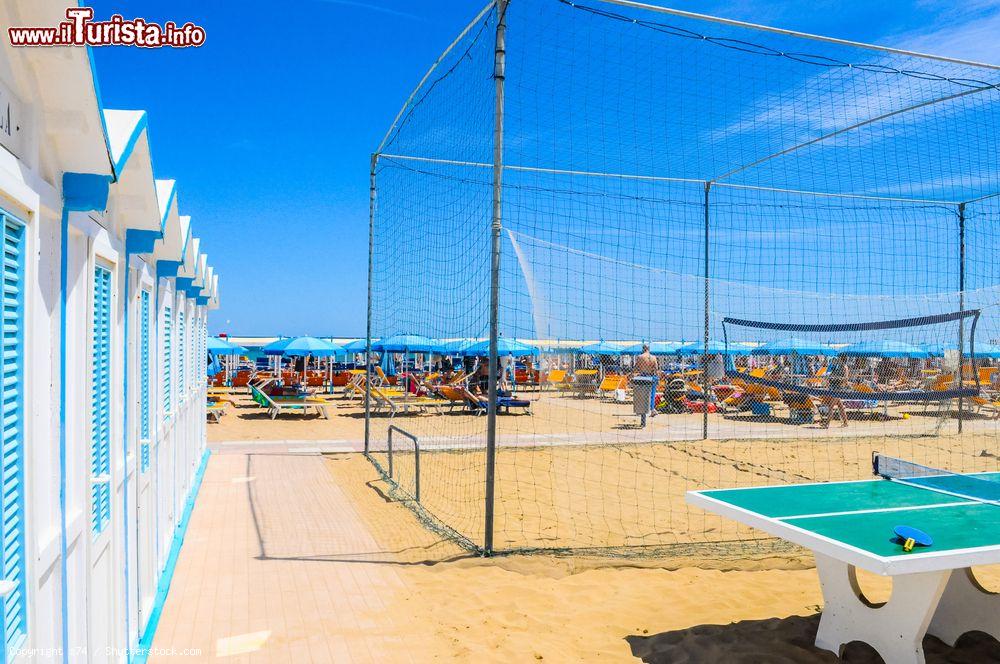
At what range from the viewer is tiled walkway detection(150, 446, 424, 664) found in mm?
3924

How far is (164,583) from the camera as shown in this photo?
15.4ft

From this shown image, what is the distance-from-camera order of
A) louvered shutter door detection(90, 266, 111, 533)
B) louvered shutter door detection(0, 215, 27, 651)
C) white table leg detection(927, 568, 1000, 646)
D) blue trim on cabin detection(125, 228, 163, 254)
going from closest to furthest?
1. louvered shutter door detection(0, 215, 27, 651)
2. louvered shutter door detection(90, 266, 111, 533)
3. blue trim on cabin detection(125, 228, 163, 254)
4. white table leg detection(927, 568, 1000, 646)

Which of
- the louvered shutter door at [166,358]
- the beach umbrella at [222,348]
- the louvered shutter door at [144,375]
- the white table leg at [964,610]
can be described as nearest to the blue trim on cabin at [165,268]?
A: the louvered shutter door at [166,358]

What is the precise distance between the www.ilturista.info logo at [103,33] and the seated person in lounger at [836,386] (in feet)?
45.0

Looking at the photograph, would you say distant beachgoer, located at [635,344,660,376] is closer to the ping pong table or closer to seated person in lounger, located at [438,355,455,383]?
seated person in lounger, located at [438,355,455,383]

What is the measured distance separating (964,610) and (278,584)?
4102 mm

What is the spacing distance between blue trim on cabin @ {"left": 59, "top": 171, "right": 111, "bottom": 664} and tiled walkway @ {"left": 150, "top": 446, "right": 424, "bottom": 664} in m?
1.83

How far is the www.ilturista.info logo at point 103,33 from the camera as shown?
5.52ft

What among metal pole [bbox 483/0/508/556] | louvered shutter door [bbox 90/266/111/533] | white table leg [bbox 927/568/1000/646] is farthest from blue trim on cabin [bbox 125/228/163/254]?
white table leg [bbox 927/568/1000/646]

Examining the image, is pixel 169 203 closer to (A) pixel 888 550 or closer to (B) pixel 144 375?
(B) pixel 144 375

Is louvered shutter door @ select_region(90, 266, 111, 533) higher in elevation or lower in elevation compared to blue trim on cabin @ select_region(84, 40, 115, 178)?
lower

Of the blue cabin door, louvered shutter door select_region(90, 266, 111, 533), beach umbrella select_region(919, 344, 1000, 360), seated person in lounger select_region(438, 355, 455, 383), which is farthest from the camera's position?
seated person in lounger select_region(438, 355, 455, 383)

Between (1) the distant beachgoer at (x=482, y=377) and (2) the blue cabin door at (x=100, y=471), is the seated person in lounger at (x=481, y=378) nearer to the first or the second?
(1) the distant beachgoer at (x=482, y=377)

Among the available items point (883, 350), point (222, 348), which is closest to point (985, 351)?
point (883, 350)
